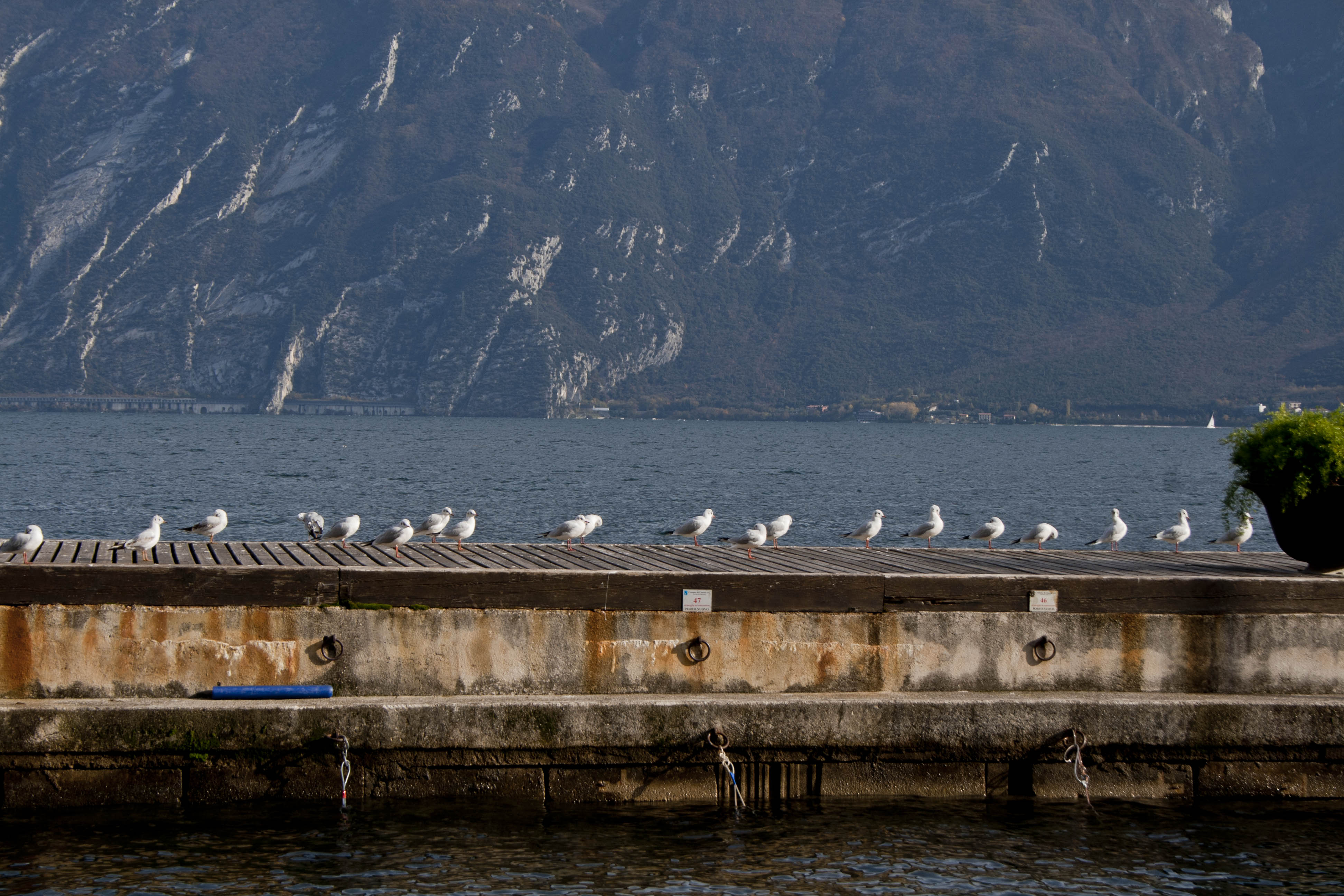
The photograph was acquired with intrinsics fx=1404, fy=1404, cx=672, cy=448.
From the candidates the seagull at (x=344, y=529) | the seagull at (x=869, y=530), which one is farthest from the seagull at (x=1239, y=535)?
the seagull at (x=344, y=529)

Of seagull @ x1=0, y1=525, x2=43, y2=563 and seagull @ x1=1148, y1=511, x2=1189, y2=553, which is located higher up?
seagull @ x1=1148, y1=511, x2=1189, y2=553

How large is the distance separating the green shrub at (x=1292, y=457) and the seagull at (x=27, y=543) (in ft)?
39.8

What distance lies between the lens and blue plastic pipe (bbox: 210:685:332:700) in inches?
469

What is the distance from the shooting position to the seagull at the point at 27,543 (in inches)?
553

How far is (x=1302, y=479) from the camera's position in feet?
45.2

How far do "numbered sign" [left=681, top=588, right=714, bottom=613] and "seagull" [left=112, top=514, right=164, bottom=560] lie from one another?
513 centimetres

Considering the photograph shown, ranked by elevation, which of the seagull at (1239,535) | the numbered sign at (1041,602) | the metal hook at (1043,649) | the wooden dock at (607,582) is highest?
the seagull at (1239,535)

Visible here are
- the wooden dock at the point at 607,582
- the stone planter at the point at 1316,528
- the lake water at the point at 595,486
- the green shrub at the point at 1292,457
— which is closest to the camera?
the wooden dock at the point at 607,582

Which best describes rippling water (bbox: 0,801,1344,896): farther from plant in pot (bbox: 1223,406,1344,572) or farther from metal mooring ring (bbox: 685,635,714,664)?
plant in pot (bbox: 1223,406,1344,572)

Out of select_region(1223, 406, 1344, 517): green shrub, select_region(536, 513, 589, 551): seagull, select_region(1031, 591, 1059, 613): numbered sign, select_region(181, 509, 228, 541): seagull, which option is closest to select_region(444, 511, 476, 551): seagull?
select_region(536, 513, 589, 551): seagull

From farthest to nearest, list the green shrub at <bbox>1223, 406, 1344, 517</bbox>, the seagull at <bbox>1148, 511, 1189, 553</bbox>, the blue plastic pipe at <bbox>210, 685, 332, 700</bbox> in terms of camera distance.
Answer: the seagull at <bbox>1148, 511, 1189, 553</bbox> < the green shrub at <bbox>1223, 406, 1344, 517</bbox> < the blue plastic pipe at <bbox>210, 685, 332, 700</bbox>

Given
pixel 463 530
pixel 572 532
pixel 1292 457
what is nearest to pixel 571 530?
pixel 572 532

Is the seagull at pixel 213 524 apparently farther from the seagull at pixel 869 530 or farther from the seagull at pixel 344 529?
the seagull at pixel 869 530

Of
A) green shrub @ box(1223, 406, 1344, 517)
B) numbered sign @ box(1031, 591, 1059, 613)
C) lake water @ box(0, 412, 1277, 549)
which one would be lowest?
numbered sign @ box(1031, 591, 1059, 613)
